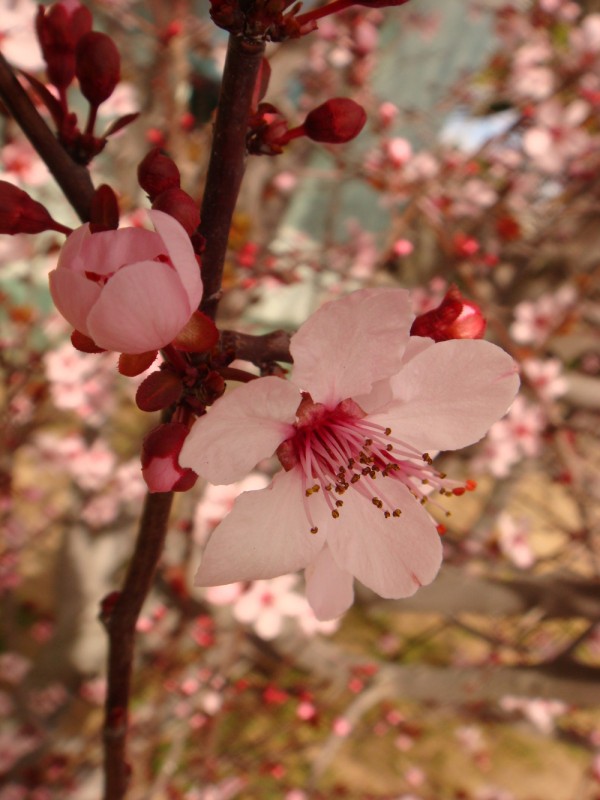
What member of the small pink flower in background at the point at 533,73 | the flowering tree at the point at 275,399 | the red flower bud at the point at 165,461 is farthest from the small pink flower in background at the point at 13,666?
the small pink flower in background at the point at 533,73

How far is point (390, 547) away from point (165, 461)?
0.70ft

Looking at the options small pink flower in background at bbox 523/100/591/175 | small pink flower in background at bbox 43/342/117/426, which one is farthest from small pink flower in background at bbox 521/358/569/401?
small pink flower in background at bbox 43/342/117/426

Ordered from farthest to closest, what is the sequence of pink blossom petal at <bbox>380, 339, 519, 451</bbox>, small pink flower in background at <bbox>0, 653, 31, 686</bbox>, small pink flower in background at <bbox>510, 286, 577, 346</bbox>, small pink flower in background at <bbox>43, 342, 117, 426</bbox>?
small pink flower in background at <bbox>510, 286, 577, 346</bbox> < small pink flower in background at <bbox>0, 653, 31, 686</bbox> < small pink flower in background at <bbox>43, 342, 117, 426</bbox> < pink blossom petal at <bbox>380, 339, 519, 451</bbox>

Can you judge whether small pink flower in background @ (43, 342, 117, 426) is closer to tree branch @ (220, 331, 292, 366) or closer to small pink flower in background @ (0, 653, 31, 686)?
small pink flower in background @ (0, 653, 31, 686)

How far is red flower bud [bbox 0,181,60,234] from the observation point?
449 mm

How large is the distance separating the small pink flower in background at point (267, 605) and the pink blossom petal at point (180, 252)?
149 centimetres

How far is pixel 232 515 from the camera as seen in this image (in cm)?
46

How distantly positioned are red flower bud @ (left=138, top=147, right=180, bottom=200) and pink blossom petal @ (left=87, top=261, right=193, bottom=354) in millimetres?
93

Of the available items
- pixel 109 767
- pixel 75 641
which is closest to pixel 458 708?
pixel 75 641

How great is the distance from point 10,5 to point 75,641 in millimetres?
1949

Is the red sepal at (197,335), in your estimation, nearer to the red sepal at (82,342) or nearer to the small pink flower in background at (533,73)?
the red sepal at (82,342)

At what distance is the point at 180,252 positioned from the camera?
363 millimetres

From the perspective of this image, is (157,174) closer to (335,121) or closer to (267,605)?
(335,121)

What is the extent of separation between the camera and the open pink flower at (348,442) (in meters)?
A: 0.42
